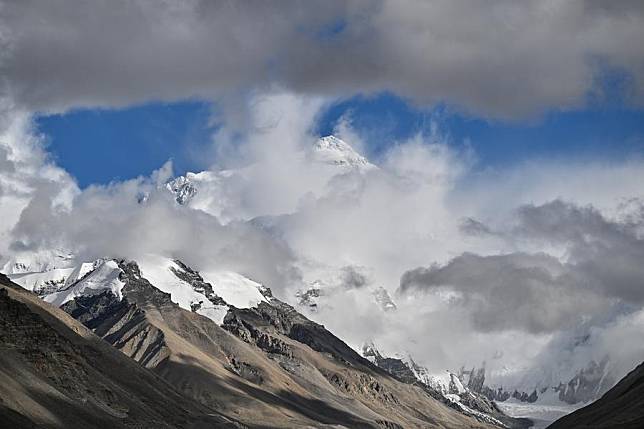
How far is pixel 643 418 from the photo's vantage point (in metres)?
192

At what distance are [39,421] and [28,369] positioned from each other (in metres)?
32.3

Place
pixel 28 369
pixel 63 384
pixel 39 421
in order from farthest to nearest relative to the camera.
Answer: pixel 63 384, pixel 28 369, pixel 39 421

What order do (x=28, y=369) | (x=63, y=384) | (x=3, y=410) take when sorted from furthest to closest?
(x=63, y=384) → (x=28, y=369) → (x=3, y=410)

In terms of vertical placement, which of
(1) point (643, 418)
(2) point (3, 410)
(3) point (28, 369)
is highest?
(1) point (643, 418)

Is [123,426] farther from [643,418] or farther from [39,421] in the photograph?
[643,418]

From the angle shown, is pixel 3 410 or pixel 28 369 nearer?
pixel 3 410

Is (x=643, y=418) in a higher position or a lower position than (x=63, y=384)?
higher

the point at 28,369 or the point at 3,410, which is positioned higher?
the point at 28,369

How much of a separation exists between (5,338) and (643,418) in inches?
4513

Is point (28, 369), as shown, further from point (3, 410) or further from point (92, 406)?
point (3, 410)

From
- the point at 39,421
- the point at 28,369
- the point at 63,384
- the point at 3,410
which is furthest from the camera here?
the point at 63,384

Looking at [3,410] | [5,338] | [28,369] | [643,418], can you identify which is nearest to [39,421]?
[3,410]

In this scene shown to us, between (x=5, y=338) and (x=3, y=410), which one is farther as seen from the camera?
(x=5, y=338)

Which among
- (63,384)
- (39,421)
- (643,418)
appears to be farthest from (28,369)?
(643,418)
